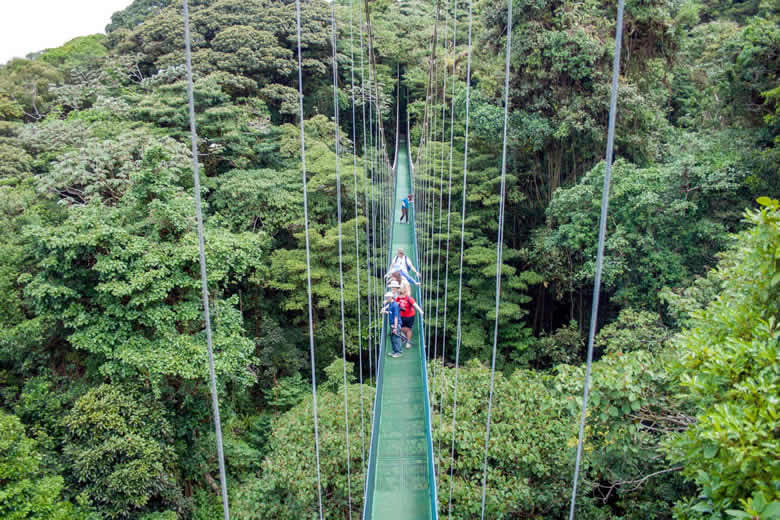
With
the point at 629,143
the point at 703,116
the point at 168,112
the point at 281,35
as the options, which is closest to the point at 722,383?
the point at 629,143

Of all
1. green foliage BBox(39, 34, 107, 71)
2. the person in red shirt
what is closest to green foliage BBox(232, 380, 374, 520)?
the person in red shirt

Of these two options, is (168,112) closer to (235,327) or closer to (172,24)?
(172,24)

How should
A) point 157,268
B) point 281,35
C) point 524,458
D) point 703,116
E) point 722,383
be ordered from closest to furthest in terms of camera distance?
point 722,383 → point 524,458 → point 157,268 → point 703,116 → point 281,35

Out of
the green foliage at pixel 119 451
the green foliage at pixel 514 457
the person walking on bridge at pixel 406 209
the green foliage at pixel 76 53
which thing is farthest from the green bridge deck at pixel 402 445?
the green foliage at pixel 76 53

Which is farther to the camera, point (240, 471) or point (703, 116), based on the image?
point (703, 116)

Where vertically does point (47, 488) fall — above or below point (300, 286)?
below

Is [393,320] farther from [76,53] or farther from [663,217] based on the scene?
[76,53]

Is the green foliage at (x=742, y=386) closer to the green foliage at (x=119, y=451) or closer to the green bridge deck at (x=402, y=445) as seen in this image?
the green bridge deck at (x=402, y=445)
